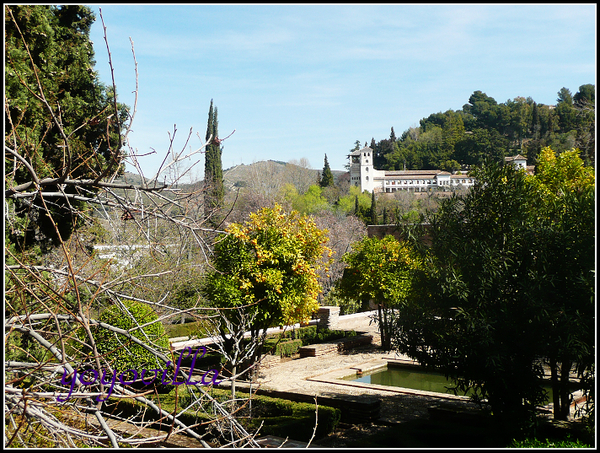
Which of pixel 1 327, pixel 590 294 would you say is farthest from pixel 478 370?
pixel 1 327

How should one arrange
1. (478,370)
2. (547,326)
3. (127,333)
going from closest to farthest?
(127,333) < (547,326) < (478,370)

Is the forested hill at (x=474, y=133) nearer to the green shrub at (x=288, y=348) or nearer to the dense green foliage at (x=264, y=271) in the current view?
the green shrub at (x=288, y=348)

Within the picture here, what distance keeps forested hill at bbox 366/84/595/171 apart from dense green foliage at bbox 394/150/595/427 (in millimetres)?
39006

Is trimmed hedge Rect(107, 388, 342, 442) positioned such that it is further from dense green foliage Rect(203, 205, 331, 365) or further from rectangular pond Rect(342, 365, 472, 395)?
rectangular pond Rect(342, 365, 472, 395)

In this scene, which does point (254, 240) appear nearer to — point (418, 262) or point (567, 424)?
point (418, 262)

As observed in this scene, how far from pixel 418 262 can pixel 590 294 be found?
100 inches

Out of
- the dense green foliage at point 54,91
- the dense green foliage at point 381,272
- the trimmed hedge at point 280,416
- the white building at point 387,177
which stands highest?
the white building at point 387,177

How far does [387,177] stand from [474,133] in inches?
543

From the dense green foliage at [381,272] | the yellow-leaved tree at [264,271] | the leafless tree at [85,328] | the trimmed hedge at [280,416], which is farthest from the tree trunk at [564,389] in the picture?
the leafless tree at [85,328]

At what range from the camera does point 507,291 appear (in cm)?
723

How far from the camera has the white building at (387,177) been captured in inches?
2421

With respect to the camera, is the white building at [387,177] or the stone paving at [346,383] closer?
the stone paving at [346,383]

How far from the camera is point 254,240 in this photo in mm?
9938

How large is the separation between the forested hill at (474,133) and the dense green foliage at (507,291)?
3901 centimetres
